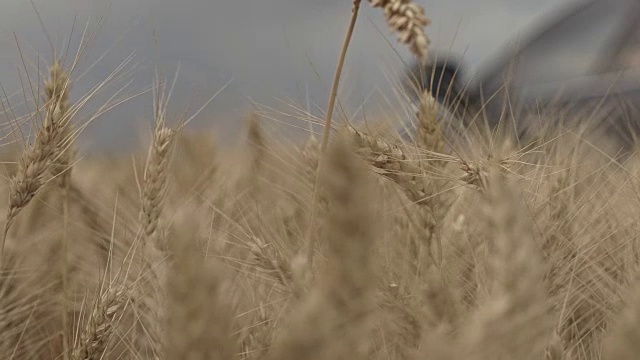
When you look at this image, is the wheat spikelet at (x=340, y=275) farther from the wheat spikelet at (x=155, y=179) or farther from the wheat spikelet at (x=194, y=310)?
the wheat spikelet at (x=155, y=179)

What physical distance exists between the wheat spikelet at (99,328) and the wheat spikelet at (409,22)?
0.55m

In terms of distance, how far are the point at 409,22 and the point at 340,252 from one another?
19.9 inches

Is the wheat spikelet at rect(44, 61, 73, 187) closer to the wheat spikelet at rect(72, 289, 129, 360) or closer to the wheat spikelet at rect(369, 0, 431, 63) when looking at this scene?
the wheat spikelet at rect(72, 289, 129, 360)

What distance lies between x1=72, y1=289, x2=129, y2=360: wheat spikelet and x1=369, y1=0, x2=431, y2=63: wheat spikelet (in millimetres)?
548

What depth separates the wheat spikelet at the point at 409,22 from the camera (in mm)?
893

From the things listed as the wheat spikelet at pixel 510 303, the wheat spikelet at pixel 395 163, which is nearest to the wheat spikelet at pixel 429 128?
the wheat spikelet at pixel 395 163

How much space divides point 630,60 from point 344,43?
3967 mm

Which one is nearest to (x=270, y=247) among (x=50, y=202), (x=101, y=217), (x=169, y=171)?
(x=169, y=171)

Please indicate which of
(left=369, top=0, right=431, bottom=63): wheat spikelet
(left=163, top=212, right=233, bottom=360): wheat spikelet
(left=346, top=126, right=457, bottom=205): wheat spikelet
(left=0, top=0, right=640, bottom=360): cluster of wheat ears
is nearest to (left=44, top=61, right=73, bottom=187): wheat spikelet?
(left=0, top=0, right=640, bottom=360): cluster of wheat ears

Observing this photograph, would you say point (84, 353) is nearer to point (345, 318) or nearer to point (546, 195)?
point (345, 318)

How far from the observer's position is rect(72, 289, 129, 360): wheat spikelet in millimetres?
1064

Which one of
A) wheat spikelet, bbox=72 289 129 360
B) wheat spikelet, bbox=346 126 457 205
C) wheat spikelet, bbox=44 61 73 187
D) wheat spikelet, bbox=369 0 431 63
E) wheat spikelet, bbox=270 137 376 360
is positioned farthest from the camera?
wheat spikelet, bbox=44 61 73 187

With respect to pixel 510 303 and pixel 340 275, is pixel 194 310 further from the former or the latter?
pixel 510 303

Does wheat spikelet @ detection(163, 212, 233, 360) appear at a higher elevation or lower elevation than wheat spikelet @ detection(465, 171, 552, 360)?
lower
